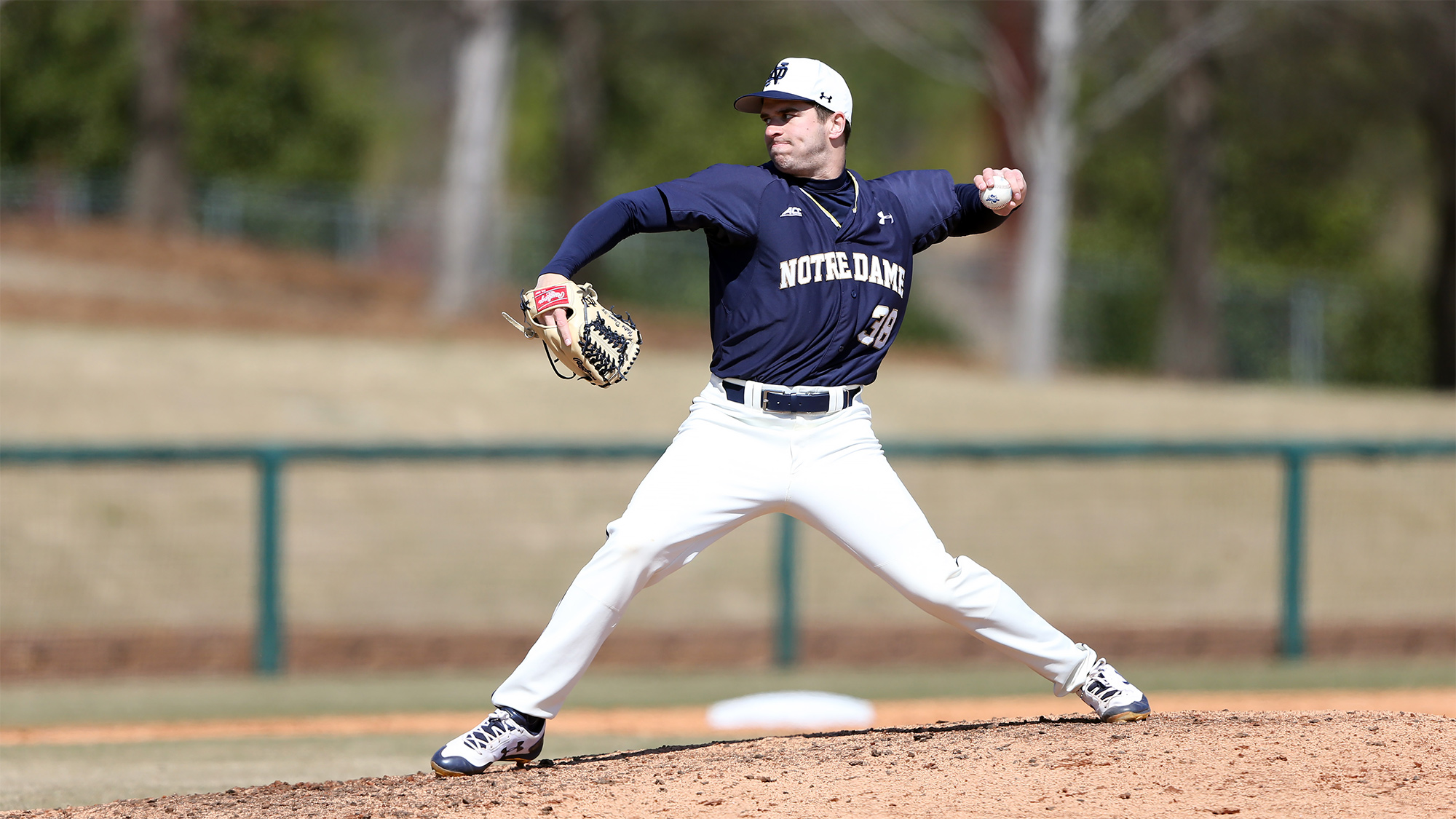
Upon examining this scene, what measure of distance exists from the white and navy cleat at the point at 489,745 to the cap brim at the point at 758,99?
5.92 feet

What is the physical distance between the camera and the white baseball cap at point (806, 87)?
4598 mm

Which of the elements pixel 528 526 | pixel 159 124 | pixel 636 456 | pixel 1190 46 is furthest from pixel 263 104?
pixel 636 456

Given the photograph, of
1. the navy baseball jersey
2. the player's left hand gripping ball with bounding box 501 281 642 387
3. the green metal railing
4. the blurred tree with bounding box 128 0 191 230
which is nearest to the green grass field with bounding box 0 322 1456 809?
the green metal railing

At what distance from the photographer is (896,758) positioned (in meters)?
4.64

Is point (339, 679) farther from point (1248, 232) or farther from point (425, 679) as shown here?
point (1248, 232)

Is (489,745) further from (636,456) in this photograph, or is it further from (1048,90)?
(1048,90)

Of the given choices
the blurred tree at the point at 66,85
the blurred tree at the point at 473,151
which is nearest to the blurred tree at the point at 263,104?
the blurred tree at the point at 66,85

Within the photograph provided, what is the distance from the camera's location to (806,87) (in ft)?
15.1

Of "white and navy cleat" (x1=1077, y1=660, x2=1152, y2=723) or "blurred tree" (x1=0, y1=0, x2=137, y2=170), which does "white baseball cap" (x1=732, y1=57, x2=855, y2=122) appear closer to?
"white and navy cleat" (x1=1077, y1=660, x2=1152, y2=723)

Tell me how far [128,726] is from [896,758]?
4.42 meters

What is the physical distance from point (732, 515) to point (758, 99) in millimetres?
1167

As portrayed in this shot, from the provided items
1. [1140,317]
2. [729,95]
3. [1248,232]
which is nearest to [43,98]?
[729,95]

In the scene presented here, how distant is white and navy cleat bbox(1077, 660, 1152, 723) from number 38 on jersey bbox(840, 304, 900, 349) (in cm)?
117

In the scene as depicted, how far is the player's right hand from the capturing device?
14.2 ft
